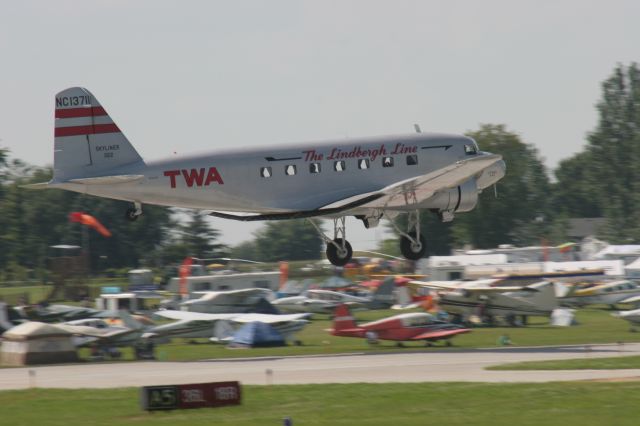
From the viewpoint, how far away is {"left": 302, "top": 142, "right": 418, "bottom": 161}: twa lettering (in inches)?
1876

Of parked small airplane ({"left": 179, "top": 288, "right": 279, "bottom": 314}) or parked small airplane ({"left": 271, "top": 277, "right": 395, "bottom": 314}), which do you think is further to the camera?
parked small airplane ({"left": 271, "top": 277, "right": 395, "bottom": 314})

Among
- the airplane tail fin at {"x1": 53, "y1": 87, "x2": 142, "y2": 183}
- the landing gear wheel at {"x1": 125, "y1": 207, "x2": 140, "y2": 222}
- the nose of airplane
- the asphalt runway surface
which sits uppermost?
the airplane tail fin at {"x1": 53, "y1": 87, "x2": 142, "y2": 183}

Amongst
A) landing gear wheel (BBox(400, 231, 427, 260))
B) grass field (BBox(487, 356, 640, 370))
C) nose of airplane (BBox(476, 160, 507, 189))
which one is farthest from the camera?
grass field (BBox(487, 356, 640, 370))

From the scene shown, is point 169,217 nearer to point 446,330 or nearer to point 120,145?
point 446,330

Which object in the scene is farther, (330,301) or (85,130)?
(330,301)

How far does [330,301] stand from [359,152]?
49.7 meters

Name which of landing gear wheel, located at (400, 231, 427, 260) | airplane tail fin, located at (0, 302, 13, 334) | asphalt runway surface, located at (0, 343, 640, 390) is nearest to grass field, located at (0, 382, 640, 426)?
asphalt runway surface, located at (0, 343, 640, 390)

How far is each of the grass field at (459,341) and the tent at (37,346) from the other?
15.5 ft

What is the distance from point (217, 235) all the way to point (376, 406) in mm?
127787

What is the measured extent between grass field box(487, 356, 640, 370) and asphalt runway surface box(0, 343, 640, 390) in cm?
121

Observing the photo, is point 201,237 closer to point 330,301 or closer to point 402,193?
point 330,301

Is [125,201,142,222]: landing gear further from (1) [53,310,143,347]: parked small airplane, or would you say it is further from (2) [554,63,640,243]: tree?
(2) [554,63,640,243]: tree

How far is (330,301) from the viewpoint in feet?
318

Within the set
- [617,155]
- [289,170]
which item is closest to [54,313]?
[289,170]
